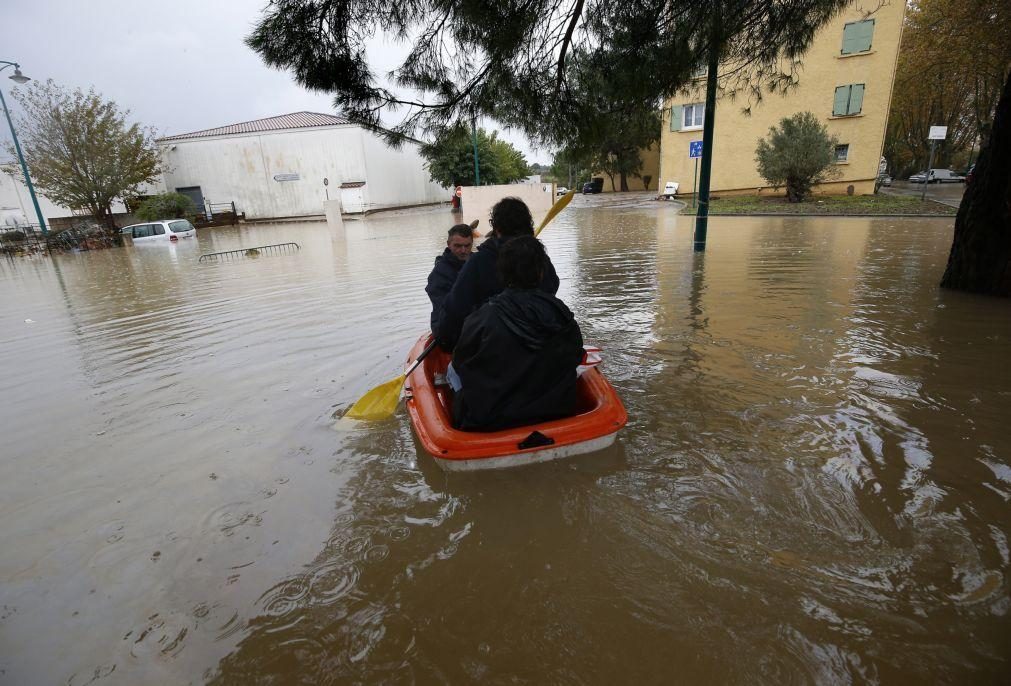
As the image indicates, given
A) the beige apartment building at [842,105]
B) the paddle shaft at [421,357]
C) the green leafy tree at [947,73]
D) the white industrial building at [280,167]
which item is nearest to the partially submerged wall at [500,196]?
the beige apartment building at [842,105]

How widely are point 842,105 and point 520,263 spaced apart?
2398cm

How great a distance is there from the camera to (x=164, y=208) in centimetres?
2620

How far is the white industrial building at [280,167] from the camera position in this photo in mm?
29844

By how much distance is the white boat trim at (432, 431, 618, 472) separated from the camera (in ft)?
8.67

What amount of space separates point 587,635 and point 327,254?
1295 cm

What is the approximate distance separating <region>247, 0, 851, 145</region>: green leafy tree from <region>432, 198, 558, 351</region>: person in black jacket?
191 centimetres

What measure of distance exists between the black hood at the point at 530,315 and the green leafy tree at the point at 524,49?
2.70 m

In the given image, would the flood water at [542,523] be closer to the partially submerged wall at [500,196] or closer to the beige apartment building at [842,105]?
the partially submerged wall at [500,196]

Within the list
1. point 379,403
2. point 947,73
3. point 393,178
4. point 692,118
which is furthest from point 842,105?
point 393,178

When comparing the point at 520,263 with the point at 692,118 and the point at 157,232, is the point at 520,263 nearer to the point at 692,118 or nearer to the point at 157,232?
the point at 157,232

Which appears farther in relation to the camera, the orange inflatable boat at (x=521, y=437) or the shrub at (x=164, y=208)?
the shrub at (x=164, y=208)

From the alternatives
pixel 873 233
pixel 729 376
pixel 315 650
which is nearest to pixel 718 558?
pixel 315 650

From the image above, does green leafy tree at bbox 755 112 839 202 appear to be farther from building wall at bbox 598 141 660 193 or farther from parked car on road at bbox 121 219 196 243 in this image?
parked car on road at bbox 121 219 196 243

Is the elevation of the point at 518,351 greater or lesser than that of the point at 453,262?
lesser
